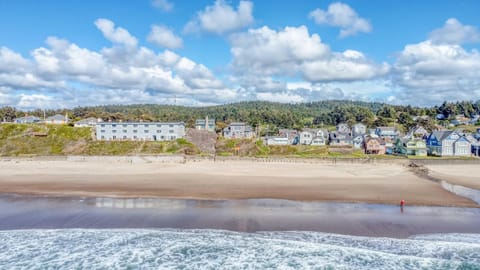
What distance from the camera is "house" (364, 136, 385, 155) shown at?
51.2 m

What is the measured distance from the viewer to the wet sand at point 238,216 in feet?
52.6

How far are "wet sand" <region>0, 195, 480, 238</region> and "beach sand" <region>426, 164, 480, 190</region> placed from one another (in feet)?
35.5

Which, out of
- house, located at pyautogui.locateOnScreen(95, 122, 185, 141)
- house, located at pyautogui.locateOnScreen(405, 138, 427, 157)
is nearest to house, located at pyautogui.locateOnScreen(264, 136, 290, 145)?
house, located at pyautogui.locateOnScreen(95, 122, 185, 141)

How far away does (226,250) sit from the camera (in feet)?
44.0

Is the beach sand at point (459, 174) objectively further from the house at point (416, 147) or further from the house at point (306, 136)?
the house at point (306, 136)

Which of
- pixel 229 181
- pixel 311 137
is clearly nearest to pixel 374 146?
pixel 311 137

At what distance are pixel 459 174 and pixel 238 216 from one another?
26.8 m

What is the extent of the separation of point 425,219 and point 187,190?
15534 mm

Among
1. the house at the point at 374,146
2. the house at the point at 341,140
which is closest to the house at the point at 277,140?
the house at the point at 341,140

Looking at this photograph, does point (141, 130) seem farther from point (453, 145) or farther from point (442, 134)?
point (453, 145)

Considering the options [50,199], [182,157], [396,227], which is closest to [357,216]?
[396,227]

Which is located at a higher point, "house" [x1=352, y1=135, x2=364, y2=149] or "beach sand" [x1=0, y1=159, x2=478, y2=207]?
"house" [x1=352, y1=135, x2=364, y2=149]

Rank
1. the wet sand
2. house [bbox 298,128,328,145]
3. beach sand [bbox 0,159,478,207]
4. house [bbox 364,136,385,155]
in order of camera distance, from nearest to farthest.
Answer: the wet sand → beach sand [bbox 0,159,478,207] → house [bbox 364,136,385,155] → house [bbox 298,128,328,145]

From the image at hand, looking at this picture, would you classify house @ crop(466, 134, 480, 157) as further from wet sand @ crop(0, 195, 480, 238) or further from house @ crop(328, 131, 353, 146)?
wet sand @ crop(0, 195, 480, 238)
